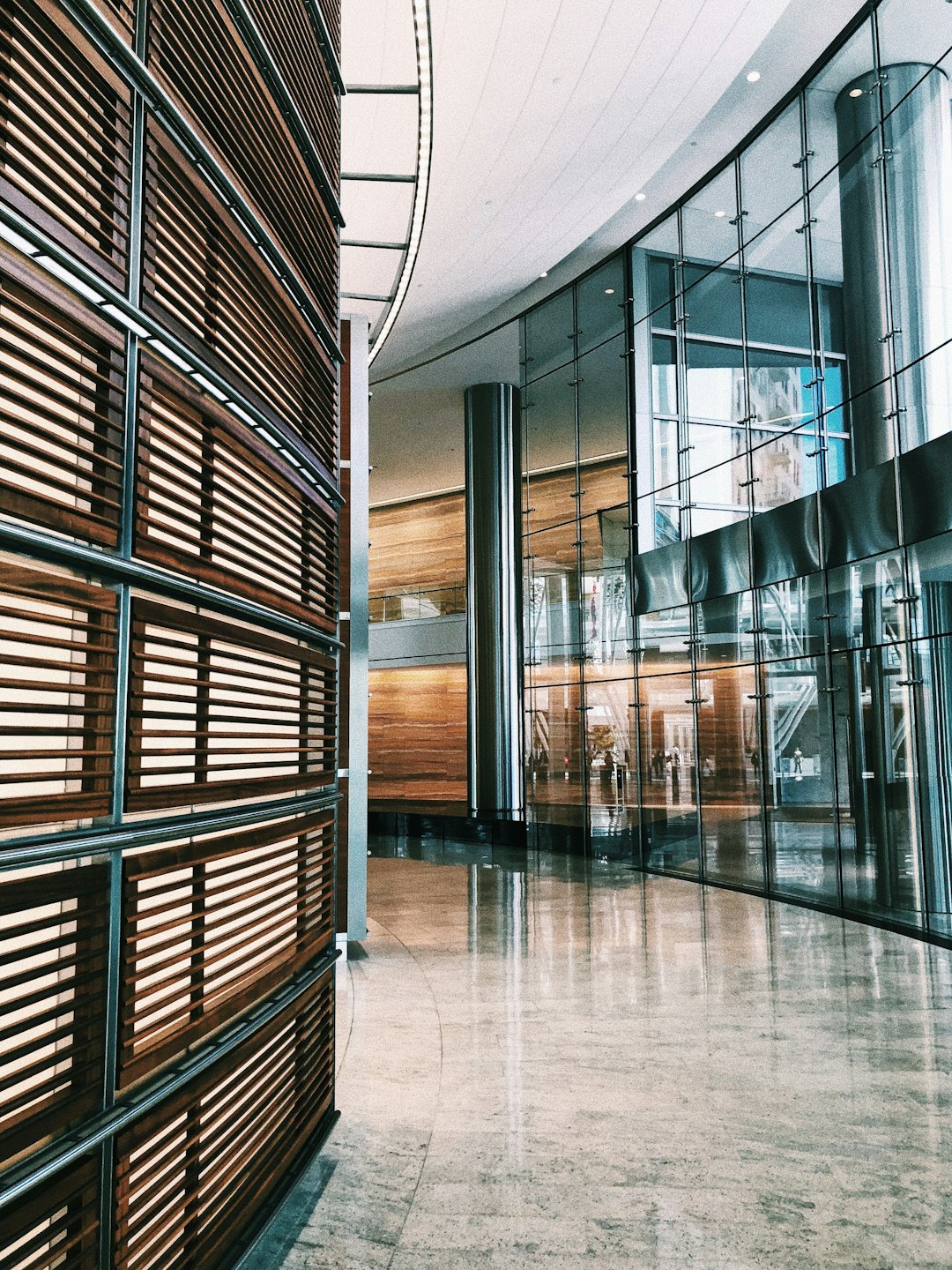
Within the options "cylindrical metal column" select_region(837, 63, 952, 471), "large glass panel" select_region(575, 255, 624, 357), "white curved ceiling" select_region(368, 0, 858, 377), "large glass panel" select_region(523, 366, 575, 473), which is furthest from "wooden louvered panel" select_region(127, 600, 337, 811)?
"large glass panel" select_region(523, 366, 575, 473)

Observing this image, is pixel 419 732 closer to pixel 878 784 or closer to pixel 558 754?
pixel 558 754

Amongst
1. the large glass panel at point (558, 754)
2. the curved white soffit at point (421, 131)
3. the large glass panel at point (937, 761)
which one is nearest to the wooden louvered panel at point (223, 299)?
the curved white soffit at point (421, 131)

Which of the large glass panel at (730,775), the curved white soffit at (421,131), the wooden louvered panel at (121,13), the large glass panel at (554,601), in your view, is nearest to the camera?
the wooden louvered panel at (121,13)

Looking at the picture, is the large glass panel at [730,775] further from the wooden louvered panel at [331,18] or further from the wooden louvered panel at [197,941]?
the wooden louvered panel at [197,941]

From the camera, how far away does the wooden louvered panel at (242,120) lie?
2635 mm

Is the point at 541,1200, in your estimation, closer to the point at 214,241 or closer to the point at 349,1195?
the point at 349,1195

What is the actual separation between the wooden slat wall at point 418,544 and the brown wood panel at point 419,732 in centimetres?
239

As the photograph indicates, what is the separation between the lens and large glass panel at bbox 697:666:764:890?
39.0 ft

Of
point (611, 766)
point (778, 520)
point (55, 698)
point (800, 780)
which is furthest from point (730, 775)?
point (55, 698)

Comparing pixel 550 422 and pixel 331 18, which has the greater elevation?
pixel 550 422

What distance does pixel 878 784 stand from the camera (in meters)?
9.59

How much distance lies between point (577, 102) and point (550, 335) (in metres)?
A: 5.92

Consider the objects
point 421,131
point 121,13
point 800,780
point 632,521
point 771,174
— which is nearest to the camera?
point 121,13

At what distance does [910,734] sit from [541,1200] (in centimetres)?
659
